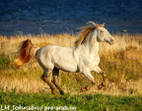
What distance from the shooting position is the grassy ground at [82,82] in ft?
20.4

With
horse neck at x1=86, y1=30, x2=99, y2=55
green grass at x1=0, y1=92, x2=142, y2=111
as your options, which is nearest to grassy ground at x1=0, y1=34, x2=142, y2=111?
green grass at x1=0, y1=92, x2=142, y2=111

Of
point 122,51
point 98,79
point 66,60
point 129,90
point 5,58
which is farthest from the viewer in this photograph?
point 122,51

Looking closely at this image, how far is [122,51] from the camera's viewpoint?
11844mm

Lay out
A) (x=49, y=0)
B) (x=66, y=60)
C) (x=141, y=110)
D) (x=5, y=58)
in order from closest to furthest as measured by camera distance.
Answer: (x=141, y=110) → (x=66, y=60) → (x=5, y=58) → (x=49, y=0)

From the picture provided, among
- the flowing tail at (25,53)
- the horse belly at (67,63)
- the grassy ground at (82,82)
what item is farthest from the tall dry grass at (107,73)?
the horse belly at (67,63)

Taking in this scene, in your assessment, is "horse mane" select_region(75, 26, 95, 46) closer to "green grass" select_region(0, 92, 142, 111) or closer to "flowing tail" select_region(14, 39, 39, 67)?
"flowing tail" select_region(14, 39, 39, 67)

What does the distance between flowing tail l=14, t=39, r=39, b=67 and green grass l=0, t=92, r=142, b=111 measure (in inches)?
40.0

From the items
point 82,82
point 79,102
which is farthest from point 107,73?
point 79,102

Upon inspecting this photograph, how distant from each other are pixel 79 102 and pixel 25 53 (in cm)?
212

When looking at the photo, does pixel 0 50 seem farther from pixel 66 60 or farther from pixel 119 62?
pixel 66 60

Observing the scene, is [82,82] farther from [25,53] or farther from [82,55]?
[82,55]

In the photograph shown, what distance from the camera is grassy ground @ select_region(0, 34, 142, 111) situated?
6.22 m

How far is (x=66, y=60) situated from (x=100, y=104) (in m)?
1.41

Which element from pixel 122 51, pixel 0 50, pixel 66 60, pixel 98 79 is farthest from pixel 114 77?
pixel 0 50
